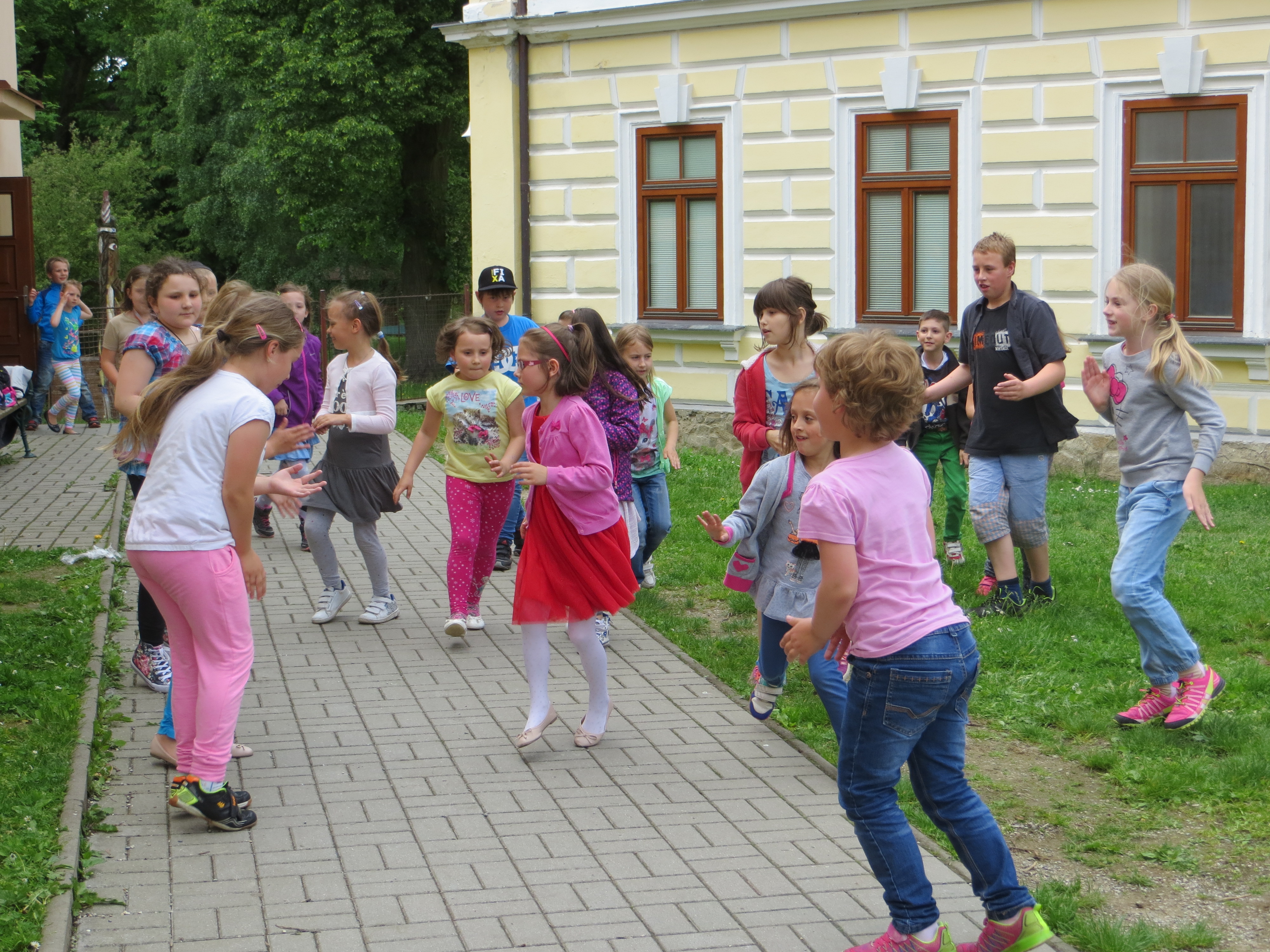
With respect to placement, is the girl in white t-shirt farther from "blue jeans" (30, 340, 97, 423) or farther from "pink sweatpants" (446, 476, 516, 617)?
"blue jeans" (30, 340, 97, 423)

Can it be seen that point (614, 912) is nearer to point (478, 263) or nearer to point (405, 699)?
point (405, 699)

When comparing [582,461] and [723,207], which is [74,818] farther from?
[723,207]

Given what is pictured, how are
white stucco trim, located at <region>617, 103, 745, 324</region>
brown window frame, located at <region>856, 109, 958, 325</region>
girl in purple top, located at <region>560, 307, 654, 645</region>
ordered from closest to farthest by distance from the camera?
girl in purple top, located at <region>560, 307, 654, 645</region>
brown window frame, located at <region>856, 109, 958, 325</region>
white stucco trim, located at <region>617, 103, 745, 324</region>

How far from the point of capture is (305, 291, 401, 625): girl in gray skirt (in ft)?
26.2

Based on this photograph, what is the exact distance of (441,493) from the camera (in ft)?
44.1

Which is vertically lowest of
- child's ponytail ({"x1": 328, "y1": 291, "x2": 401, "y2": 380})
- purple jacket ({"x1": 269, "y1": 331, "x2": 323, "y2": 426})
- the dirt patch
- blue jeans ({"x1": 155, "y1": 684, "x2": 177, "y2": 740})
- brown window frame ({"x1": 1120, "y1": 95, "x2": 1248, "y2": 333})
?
the dirt patch

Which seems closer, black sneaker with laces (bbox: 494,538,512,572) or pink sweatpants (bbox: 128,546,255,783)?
pink sweatpants (bbox: 128,546,255,783)

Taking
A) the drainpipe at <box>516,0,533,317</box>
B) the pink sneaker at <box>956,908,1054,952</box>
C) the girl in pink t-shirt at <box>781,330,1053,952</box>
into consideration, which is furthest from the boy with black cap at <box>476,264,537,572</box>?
the drainpipe at <box>516,0,533,317</box>

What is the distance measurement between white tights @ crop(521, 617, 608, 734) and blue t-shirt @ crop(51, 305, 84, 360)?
45.5ft

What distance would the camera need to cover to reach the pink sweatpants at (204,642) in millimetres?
4906

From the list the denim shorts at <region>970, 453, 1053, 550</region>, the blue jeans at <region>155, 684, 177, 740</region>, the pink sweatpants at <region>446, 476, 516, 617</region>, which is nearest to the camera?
the blue jeans at <region>155, 684, 177, 740</region>

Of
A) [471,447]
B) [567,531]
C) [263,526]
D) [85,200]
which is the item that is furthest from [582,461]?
[85,200]

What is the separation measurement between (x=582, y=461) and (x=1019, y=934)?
2662mm

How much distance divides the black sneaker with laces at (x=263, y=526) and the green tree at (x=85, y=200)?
29358 millimetres
